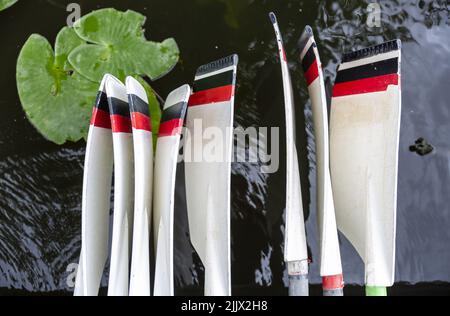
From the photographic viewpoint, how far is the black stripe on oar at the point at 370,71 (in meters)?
1.00

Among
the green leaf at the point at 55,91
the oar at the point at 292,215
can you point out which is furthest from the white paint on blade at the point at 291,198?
the green leaf at the point at 55,91

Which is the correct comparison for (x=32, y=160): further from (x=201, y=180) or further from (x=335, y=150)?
(x=335, y=150)

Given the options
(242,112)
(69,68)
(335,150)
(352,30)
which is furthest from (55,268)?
(352,30)

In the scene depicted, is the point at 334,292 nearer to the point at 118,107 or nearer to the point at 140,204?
the point at 140,204

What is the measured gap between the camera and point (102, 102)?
1.00 m

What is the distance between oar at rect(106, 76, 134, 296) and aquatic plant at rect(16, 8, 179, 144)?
238 millimetres

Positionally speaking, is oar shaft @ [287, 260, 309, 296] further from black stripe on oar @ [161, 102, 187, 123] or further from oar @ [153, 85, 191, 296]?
black stripe on oar @ [161, 102, 187, 123]

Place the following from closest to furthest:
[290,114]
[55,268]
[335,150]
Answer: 1. [290,114]
2. [335,150]
3. [55,268]

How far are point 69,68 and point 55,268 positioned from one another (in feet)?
1.73

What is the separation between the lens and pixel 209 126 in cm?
104

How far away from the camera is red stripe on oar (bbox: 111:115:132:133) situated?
934 millimetres

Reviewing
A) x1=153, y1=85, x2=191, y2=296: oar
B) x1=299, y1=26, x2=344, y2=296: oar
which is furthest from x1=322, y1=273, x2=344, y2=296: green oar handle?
x1=153, y1=85, x2=191, y2=296: oar
